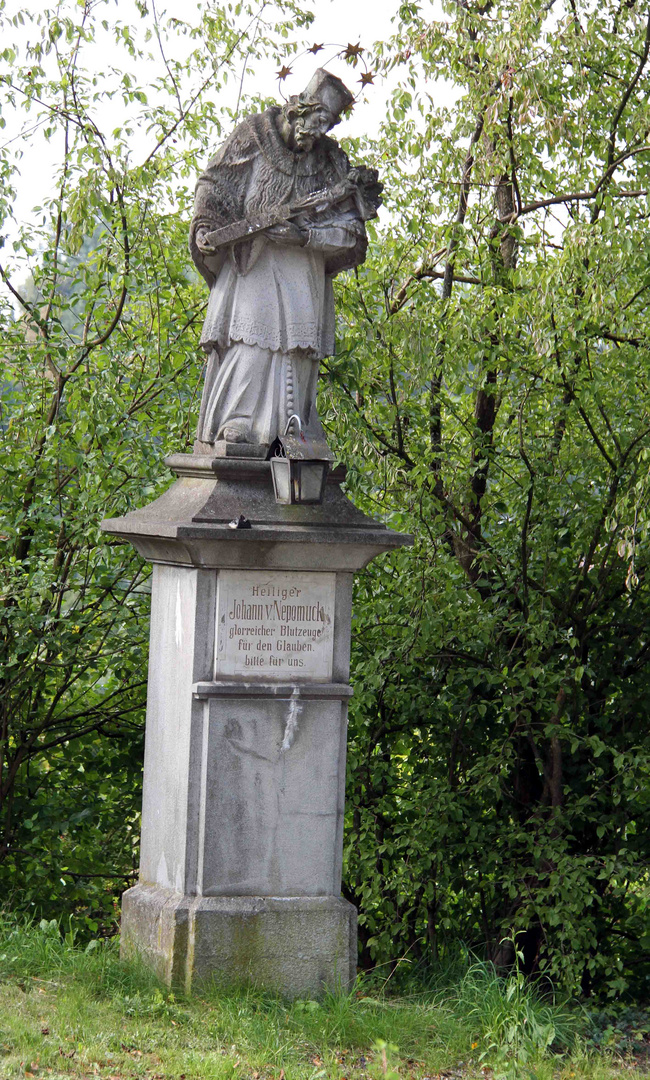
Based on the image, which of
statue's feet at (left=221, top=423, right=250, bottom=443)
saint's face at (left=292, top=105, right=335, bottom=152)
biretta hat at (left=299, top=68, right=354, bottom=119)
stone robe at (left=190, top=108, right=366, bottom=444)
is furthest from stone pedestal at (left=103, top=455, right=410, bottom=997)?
biretta hat at (left=299, top=68, right=354, bottom=119)

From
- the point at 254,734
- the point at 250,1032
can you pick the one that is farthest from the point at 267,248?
the point at 250,1032

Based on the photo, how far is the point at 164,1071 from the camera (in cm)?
Result: 414

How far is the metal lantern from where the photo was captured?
4.80 m

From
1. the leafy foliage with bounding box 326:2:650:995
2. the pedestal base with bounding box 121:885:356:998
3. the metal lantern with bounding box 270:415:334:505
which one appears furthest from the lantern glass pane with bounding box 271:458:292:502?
the pedestal base with bounding box 121:885:356:998

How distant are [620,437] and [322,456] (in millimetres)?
1792

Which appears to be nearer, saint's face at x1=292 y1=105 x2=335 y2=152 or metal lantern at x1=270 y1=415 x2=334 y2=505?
metal lantern at x1=270 y1=415 x2=334 y2=505

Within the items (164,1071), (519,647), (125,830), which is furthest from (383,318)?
(164,1071)

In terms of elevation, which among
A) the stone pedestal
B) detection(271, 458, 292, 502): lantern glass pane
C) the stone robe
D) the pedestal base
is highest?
the stone robe

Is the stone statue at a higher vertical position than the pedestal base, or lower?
higher

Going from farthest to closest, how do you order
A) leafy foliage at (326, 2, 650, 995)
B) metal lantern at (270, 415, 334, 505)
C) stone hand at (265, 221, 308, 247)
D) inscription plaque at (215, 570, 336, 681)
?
leafy foliage at (326, 2, 650, 995) < stone hand at (265, 221, 308, 247) < inscription plaque at (215, 570, 336, 681) < metal lantern at (270, 415, 334, 505)

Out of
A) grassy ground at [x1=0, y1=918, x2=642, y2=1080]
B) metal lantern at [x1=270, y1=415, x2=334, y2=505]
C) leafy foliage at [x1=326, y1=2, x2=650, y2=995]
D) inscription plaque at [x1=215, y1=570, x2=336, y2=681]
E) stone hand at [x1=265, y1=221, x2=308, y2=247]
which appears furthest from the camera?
leafy foliage at [x1=326, y1=2, x2=650, y2=995]

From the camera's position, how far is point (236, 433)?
5.00m

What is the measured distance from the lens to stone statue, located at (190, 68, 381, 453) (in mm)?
5039

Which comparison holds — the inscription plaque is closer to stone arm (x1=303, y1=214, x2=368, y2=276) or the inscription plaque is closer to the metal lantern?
the metal lantern
